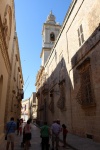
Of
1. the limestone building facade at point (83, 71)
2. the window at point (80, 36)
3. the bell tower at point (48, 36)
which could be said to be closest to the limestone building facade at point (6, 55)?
the limestone building facade at point (83, 71)

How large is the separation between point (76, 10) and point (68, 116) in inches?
348

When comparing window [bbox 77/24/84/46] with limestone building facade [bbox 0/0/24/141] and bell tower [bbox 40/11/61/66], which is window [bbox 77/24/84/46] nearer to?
limestone building facade [bbox 0/0/24/141]

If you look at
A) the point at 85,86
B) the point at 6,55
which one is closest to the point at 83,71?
the point at 85,86

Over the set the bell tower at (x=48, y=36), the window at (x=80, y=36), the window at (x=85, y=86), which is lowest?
the window at (x=85, y=86)

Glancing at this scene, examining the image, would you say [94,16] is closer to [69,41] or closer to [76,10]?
[76,10]

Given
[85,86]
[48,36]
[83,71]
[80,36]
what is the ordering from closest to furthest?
1. [85,86]
2. [83,71]
3. [80,36]
4. [48,36]

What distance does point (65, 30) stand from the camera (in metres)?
15.5

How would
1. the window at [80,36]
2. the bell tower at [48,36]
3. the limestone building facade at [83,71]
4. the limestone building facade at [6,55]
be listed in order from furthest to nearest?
the bell tower at [48,36]
the window at [80,36]
the limestone building facade at [83,71]
the limestone building facade at [6,55]

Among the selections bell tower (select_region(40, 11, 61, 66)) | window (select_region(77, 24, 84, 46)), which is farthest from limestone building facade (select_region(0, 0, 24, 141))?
bell tower (select_region(40, 11, 61, 66))

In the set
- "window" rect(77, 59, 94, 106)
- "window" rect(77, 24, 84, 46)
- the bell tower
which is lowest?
"window" rect(77, 59, 94, 106)

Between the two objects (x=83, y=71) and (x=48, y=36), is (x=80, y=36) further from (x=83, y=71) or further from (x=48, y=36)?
(x=48, y=36)

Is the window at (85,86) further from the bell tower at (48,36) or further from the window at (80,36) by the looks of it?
the bell tower at (48,36)

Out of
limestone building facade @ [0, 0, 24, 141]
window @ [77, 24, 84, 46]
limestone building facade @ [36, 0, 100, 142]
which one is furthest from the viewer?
window @ [77, 24, 84, 46]

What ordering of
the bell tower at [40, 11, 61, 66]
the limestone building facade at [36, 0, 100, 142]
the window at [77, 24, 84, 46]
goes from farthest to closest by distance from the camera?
the bell tower at [40, 11, 61, 66] < the window at [77, 24, 84, 46] < the limestone building facade at [36, 0, 100, 142]
